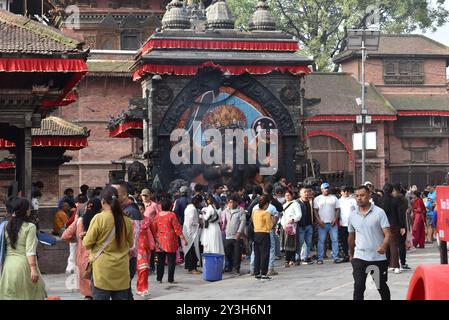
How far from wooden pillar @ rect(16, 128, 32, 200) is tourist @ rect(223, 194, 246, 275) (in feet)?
15.7

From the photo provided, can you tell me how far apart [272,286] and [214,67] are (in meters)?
15.1

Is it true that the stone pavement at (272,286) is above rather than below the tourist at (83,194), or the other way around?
below

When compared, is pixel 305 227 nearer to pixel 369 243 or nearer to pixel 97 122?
pixel 369 243

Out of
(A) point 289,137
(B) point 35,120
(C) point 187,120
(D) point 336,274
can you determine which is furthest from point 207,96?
(D) point 336,274

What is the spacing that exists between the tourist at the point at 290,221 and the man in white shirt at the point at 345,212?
4.18ft

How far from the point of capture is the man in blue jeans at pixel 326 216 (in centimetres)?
2205

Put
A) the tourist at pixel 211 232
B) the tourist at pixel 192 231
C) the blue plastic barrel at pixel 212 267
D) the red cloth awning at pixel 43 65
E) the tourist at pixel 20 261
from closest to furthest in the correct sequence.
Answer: the tourist at pixel 20 261, the blue plastic barrel at pixel 212 267, the tourist at pixel 211 232, the tourist at pixel 192 231, the red cloth awning at pixel 43 65

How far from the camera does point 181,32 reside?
105 ft

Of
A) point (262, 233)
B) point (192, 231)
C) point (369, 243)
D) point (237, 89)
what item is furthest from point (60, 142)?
point (369, 243)

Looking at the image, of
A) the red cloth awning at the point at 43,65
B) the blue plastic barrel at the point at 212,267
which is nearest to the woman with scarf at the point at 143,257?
the blue plastic barrel at the point at 212,267

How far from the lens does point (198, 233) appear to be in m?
20.5

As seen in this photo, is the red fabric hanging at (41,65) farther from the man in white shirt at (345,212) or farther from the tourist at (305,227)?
the man in white shirt at (345,212)

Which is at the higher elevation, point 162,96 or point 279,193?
point 162,96

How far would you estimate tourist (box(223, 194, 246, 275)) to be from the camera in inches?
799
